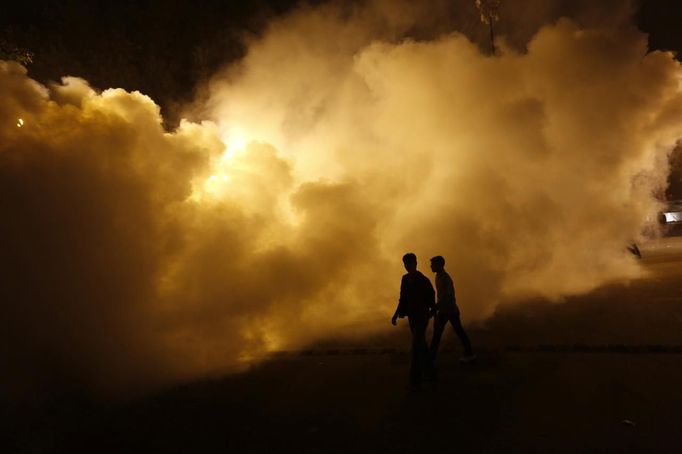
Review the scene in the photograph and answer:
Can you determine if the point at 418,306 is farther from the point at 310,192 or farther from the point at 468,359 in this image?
the point at 310,192

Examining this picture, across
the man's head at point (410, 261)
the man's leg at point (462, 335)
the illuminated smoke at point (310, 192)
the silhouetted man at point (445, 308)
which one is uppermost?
the illuminated smoke at point (310, 192)

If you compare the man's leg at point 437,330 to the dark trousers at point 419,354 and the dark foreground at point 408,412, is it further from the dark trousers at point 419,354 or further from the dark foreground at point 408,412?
the dark foreground at point 408,412

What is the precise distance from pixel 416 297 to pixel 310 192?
161 inches

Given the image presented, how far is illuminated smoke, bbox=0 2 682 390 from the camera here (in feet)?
20.7

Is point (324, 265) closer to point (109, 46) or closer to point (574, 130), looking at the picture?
point (574, 130)

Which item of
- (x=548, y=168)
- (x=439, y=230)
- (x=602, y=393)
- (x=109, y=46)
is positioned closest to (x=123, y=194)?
(x=439, y=230)

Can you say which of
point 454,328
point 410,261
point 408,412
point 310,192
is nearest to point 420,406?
point 408,412

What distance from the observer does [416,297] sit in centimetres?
548

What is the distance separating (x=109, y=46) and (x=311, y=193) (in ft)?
22.3

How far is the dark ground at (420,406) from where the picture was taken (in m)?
4.11

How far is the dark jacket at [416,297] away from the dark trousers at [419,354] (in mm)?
81

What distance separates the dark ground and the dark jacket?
→ 76 centimetres

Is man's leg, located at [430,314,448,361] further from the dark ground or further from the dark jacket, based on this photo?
the dark jacket

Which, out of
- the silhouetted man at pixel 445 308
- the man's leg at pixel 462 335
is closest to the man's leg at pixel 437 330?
the silhouetted man at pixel 445 308
